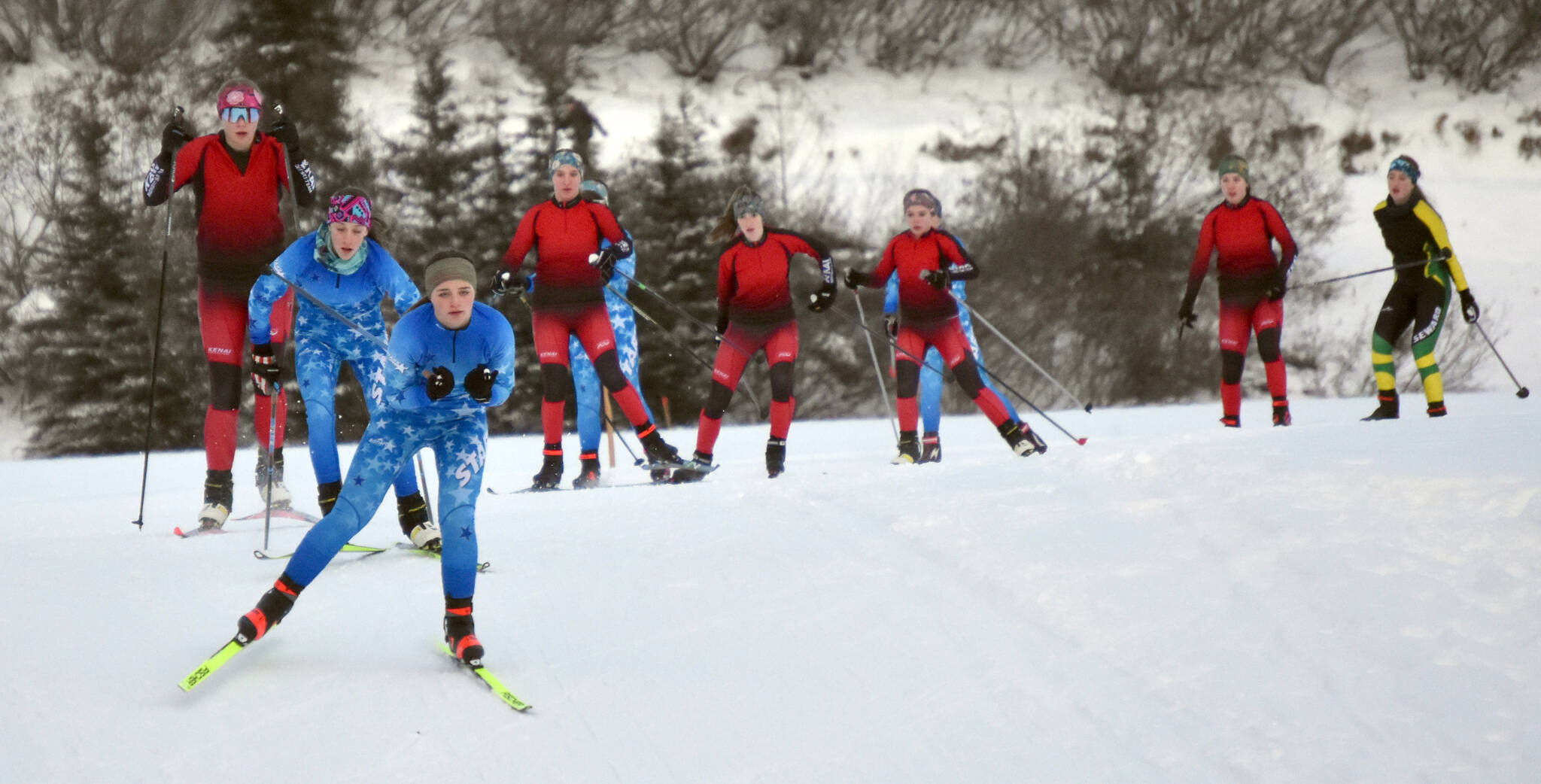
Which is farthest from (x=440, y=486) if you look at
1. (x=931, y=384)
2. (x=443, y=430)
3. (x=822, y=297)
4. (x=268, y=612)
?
(x=931, y=384)

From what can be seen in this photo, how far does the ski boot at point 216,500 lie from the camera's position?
6324 millimetres

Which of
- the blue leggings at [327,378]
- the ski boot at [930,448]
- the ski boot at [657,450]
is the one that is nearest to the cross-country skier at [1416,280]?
the ski boot at [930,448]

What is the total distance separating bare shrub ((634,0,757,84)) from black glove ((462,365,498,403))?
86.4ft

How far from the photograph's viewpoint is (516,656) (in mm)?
4449

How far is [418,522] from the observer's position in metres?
5.88

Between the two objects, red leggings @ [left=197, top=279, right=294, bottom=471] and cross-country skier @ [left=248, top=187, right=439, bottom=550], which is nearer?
cross-country skier @ [left=248, top=187, right=439, bottom=550]

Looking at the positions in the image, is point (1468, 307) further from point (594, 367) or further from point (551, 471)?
point (551, 471)

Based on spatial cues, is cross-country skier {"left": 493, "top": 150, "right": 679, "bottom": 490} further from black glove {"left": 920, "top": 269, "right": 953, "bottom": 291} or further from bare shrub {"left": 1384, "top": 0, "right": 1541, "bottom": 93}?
bare shrub {"left": 1384, "top": 0, "right": 1541, "bottom": 93}

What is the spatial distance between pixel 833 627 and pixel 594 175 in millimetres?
18481

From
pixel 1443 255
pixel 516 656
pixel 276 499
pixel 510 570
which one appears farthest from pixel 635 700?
pixel 1443 255

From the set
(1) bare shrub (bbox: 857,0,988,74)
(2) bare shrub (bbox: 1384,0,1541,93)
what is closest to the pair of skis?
(1) bare shrub (bbox: 857,0,988,74)

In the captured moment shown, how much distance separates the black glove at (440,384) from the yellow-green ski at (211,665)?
3.05 ft

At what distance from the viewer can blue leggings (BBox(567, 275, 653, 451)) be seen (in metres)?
8.14

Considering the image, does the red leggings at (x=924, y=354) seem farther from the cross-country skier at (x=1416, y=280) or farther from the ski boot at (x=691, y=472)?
the cross-country skier at (x=1416, y=280)
